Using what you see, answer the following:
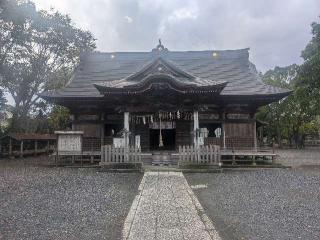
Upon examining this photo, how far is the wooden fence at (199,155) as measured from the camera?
18359mm

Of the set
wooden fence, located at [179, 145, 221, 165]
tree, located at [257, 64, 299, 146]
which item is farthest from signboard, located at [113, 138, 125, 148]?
tree, located at [257, 64, 299, 146]

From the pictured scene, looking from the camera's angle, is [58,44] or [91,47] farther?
[91,47]

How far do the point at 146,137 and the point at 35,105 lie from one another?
74.5 feet

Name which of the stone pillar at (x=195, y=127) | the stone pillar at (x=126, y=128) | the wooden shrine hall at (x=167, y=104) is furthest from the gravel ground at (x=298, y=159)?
the stone pillar at (x=126, y=128)

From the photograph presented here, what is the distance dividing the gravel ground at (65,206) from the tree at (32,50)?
17.3 metres

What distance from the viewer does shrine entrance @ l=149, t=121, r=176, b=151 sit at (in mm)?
23484

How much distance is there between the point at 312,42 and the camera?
1014 inches

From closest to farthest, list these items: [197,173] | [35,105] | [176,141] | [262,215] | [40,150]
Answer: [262,215] < [197,173] < [176,141] < [40,150] < [35,105]

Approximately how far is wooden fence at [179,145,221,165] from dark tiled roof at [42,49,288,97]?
686cm

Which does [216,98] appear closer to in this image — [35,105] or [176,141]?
[176,141]

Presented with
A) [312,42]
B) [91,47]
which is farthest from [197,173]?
[91,47]

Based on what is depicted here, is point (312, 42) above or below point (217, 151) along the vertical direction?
above

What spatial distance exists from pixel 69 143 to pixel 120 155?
14.5 feet

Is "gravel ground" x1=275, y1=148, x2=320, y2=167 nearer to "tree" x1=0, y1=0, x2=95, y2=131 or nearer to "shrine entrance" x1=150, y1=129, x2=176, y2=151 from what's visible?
"shrine entrance" x1=150, y1=129, x2=176, y2=151
